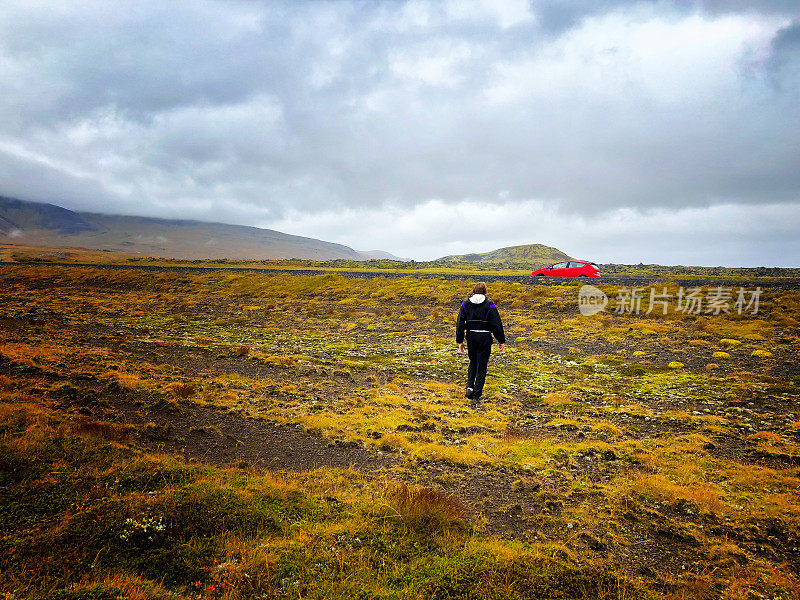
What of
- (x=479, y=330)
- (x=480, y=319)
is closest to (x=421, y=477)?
(x=479, y=330)

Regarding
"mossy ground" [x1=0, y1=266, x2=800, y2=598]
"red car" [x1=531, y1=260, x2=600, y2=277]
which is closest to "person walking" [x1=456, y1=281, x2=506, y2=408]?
"mossy ground" [x1=0, y1=266, x2=800, y2=598]

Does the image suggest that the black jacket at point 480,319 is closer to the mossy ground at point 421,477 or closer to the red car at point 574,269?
the mossy ground at point 421,477

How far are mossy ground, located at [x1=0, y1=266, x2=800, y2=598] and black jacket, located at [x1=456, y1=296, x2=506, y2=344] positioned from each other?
2507 millimetres

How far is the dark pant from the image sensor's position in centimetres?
1248

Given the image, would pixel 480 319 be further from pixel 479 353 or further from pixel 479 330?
pixel 479 353

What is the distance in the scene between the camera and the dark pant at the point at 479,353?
491 inches

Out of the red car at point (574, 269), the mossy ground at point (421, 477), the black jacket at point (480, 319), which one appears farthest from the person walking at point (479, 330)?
the red car at point (574, 269)

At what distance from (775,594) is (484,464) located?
4711 mm

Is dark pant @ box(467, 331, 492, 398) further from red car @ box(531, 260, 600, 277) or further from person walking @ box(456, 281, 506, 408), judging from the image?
red car @ box(531, 260, 600, 277)

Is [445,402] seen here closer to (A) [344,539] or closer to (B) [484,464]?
(B) [484,464]

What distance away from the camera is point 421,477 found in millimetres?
7770

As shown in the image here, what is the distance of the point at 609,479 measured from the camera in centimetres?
768

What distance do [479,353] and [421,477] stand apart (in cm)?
586

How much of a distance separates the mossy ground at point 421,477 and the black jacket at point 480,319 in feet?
8.22
